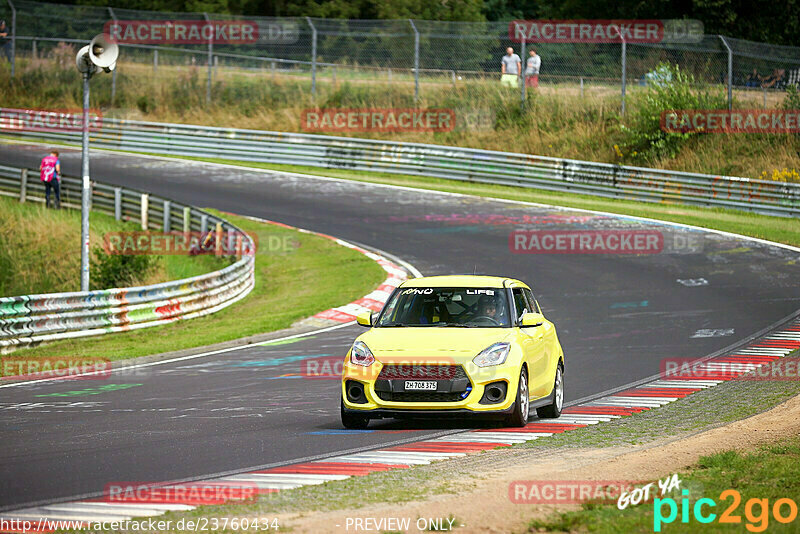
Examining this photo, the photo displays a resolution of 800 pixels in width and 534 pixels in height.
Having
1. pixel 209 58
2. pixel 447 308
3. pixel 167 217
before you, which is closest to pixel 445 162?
pixel 167 217

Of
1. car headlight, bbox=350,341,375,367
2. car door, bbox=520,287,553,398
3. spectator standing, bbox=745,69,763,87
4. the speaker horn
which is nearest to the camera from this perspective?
car headlight, bbox=350,341,375,367

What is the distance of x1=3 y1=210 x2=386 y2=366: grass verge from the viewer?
18.0 metres

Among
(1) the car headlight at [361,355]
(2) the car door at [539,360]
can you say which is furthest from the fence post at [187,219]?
(1) the car headlight at [361,355]

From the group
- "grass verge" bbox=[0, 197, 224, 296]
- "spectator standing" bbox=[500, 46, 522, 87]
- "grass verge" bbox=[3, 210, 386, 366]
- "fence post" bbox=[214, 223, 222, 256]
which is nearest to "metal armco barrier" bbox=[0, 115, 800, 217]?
"spectator standing" bbox=[500, 46, 522, 87]

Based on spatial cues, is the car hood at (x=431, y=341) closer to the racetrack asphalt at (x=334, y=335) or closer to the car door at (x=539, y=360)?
the car door at (x=539, y=360)

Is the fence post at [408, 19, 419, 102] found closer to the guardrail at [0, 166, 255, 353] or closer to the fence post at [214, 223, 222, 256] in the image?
the guardrail at [0, 166, 255, 353]

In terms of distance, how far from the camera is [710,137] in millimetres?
35250

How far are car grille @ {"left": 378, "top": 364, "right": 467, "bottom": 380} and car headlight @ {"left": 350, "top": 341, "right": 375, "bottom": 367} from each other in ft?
0.81

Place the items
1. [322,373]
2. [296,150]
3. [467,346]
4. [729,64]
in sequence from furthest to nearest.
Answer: [296,150] → [729,64] → [322,373] → [467,346]

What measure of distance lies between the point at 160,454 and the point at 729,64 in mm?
28108

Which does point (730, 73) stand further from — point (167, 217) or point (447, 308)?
point (447, 308)

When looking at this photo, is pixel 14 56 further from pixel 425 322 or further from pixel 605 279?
pixel 425 322

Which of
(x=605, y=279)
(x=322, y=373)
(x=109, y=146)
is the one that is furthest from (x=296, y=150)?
(x=322, y=373)

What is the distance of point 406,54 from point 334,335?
22.3 m
